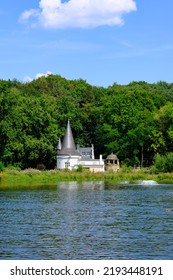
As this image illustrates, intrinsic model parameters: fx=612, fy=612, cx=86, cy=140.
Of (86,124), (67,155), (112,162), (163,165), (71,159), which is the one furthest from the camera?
(86,124)

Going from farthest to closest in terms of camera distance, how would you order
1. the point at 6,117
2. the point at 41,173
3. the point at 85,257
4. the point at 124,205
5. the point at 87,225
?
the point at 6,117 → the point at 41,173 → the point at 124,205 → the point at 87,225 → the point at 85,257

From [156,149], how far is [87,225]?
181 feet

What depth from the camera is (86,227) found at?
2577 centimetres

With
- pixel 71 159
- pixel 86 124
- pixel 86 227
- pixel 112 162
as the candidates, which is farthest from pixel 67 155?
pixel 86 227

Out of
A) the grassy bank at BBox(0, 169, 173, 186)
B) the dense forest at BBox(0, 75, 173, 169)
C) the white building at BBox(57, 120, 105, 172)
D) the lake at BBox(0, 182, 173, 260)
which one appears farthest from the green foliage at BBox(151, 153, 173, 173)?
the lake at BBox(0, 182, 173, 260)

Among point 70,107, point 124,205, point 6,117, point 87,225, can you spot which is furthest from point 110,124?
point 87,225

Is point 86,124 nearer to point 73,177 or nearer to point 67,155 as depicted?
point 67,155

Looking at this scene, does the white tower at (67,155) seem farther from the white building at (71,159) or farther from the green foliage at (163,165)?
the green foliage at (163,165)

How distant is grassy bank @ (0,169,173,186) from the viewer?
6106 cm

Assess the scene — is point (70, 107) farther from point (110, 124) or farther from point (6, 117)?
point (6, 117)

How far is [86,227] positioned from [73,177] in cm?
3907

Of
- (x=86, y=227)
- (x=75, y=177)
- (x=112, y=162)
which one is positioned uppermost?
(x=112, y=162)
